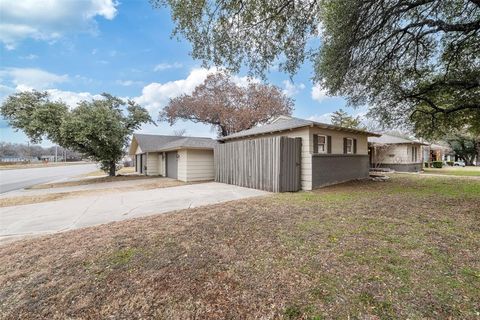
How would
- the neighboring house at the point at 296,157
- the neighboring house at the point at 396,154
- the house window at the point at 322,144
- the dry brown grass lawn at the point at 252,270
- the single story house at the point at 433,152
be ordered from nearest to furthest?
the dry brown grass lawn at the point at 252,270, the neighboring house at the point at 296,157, the house window at the point at 322,144, the neighboring house at the point at 396,154, the single story house at the point at 433,152

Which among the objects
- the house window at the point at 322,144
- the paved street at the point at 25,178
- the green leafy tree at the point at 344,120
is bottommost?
the paved street at the point at 25,178

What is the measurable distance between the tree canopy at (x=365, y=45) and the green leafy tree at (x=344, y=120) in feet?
56.4

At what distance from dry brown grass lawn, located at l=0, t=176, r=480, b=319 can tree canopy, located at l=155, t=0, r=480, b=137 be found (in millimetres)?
4705

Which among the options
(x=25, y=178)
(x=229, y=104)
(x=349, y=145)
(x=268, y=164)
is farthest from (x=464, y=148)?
(x=25, y=178)

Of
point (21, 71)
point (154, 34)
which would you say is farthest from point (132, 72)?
point (154, 34)

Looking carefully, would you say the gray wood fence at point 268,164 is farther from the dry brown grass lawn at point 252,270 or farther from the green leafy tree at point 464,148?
the green leafy tree at point 464,148

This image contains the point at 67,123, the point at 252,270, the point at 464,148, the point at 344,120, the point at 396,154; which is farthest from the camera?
the point at 464,148

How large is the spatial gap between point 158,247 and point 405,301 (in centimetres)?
327

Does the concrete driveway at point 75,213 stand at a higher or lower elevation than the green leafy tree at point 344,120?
lower

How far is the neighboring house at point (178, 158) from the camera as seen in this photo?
1408 cm

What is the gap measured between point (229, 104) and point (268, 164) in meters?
16.6

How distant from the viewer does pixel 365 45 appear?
287 inches

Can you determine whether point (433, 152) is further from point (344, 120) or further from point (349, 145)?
point (349, 145)

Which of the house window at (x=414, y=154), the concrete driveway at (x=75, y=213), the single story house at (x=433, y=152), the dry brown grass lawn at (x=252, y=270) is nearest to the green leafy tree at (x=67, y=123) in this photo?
the concrete driveway at (x=75, y=213)
